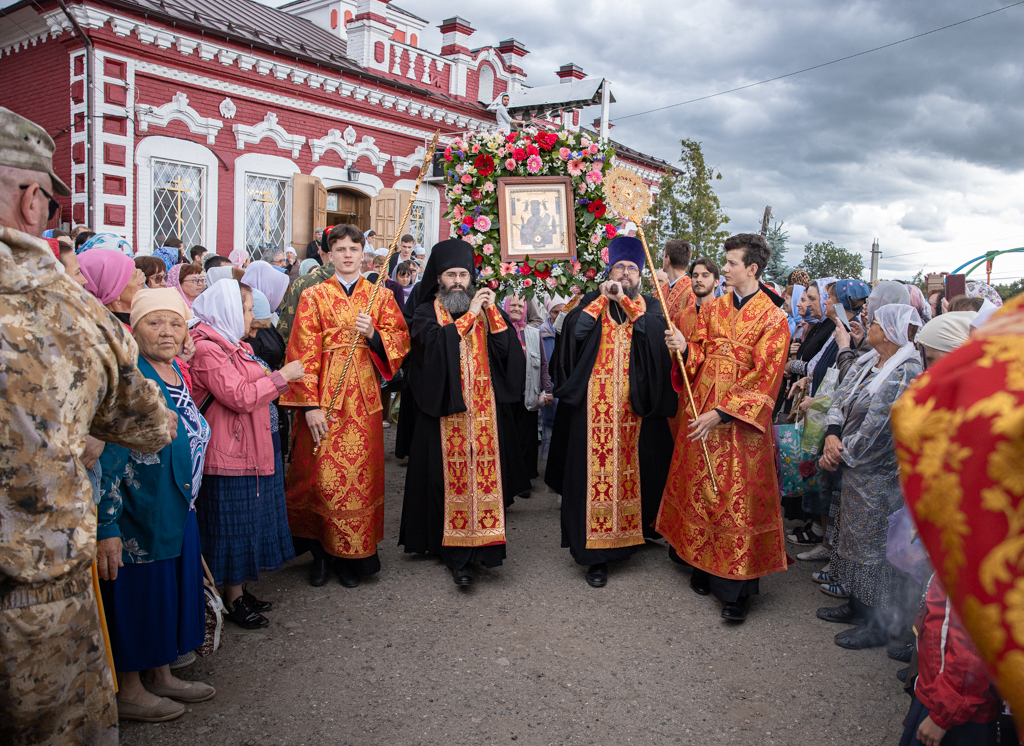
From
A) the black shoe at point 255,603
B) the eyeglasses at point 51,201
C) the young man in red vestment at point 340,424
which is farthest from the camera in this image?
the young man in red vestment at point 340,424

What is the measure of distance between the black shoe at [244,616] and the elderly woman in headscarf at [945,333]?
3.34 meters

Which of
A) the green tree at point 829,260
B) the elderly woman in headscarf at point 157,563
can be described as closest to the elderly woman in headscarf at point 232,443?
the elderly woman in headscarf at point 157,563

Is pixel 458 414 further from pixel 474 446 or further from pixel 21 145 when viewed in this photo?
pixel 21 145

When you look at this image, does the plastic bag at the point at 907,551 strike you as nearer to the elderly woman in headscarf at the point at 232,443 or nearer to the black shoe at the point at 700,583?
the black shoe at the point at 700,583

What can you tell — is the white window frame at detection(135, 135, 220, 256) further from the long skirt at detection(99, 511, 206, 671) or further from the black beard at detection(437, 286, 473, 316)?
the long skirt at detection(99, 511, 206, 671)

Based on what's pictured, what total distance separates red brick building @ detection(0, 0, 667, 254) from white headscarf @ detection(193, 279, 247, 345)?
7.36 metres

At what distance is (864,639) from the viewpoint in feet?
12.1

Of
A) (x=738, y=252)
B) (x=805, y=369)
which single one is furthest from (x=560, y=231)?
(x=805, y=369)

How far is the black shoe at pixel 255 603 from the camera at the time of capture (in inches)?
153

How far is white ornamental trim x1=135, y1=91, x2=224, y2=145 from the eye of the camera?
33.3ft

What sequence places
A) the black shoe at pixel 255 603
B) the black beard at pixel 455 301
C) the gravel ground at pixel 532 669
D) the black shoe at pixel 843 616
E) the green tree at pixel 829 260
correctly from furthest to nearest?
the green tree at pixel 829 260 < the black beard at pixel 455 301 < the black shoe at pixel 843 616 < the black shoe at pixel 255 603 < the gravel ground at pixel 532 669

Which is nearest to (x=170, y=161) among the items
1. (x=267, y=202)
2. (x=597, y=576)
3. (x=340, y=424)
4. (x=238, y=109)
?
(x=238, y=109)

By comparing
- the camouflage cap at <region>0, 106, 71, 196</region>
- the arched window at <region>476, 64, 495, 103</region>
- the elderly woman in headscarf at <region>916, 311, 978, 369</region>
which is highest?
the arched window at <region>476, 64, 495, 103</region>

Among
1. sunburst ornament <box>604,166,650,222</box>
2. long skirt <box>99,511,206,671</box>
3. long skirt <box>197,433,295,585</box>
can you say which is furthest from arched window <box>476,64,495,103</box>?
long skirt <box>99,511,206,671</box>
